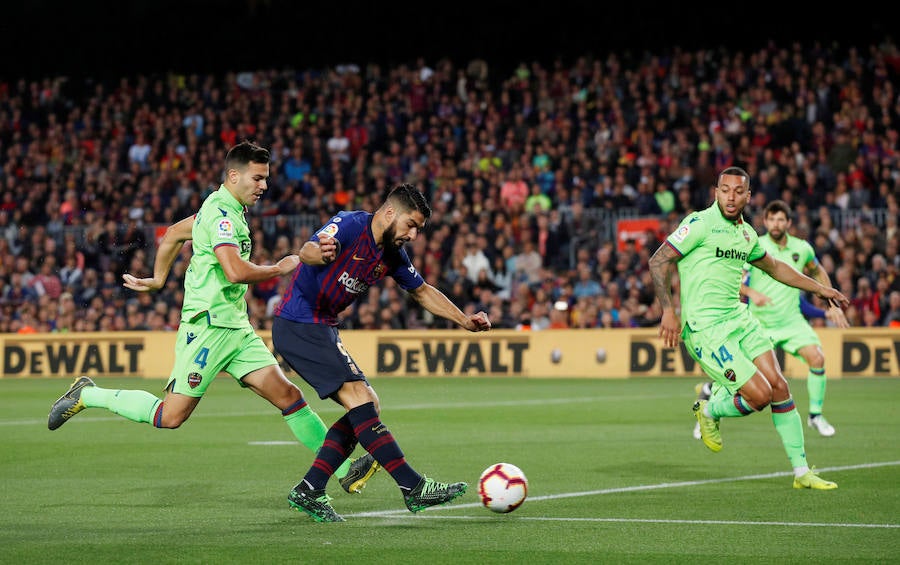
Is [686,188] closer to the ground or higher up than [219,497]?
higher up

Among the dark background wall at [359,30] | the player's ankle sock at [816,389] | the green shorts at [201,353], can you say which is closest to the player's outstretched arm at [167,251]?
the green shorts at [201,353]

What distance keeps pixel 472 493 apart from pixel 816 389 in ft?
20.8

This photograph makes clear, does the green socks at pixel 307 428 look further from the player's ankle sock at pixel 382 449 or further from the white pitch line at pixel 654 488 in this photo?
the player's ankle sock at pixel 382 449

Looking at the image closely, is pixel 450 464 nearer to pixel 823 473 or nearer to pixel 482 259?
pixel 823 473

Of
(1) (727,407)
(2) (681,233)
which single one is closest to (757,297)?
(1) (727,407)

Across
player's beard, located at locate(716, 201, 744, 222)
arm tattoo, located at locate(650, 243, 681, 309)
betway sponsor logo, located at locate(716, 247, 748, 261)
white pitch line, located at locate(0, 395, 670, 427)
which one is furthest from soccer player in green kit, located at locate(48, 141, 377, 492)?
white pitch line, located at locate(0, 395, 670, 427)

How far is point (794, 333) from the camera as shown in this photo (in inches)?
611

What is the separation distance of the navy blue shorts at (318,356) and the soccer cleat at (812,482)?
11.5 feet

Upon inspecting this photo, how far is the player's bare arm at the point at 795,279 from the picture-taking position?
1105 centimetres

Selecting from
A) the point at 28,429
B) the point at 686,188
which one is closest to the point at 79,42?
the point at 686,188

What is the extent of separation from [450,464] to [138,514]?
3642 millimetres

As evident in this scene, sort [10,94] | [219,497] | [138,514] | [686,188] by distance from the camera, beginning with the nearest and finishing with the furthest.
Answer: [138,514] → [219,497] → [686,188] → [10,94]

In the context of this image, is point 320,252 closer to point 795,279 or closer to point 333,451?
point 333,451

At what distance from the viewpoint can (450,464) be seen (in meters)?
12.0
